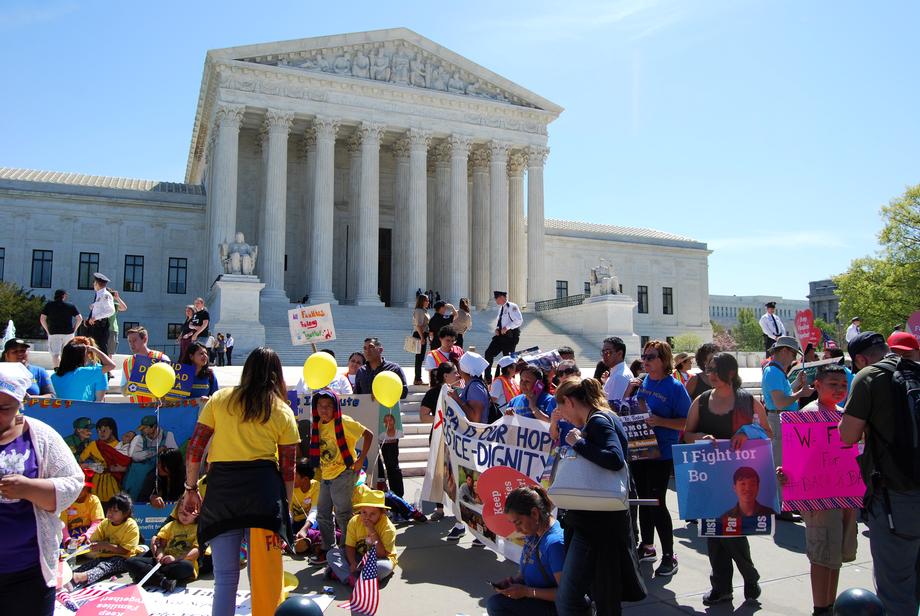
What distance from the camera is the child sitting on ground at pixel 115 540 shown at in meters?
6.28

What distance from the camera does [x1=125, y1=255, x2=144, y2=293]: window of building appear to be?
41.7 metres

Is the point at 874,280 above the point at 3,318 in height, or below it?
above

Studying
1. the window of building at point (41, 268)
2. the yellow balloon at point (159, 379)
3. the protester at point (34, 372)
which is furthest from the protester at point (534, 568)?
the window of building at point (41, 268)

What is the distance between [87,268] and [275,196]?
13.5 meters

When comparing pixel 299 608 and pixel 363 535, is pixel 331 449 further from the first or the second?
pixel 299 608

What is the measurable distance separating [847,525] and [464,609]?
3.10 m

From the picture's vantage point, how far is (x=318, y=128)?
37.3m

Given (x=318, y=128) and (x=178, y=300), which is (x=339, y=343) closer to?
(x=318, y=128)

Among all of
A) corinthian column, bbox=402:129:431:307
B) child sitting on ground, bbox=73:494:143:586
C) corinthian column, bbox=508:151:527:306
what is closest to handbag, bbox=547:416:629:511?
child sitting on ground, bbox=73:494:143:586

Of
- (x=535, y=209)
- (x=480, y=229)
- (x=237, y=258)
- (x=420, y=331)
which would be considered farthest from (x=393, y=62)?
(x=420, y=331)

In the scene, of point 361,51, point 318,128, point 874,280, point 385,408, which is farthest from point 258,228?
point 874,280

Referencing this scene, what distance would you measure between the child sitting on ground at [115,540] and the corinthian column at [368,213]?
31285mm

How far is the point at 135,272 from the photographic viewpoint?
138 ft

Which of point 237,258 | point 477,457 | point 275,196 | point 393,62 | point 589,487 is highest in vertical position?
point 393,62
